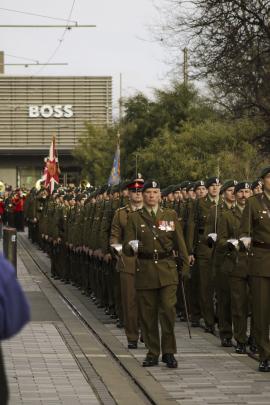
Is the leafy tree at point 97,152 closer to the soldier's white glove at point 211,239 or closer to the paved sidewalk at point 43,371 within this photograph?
the soldier's white glove at point 211,239

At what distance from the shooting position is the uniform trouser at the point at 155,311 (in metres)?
12.6

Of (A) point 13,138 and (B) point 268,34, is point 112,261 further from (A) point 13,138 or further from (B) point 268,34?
(A) point 13,138

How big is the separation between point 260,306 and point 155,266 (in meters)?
1.07

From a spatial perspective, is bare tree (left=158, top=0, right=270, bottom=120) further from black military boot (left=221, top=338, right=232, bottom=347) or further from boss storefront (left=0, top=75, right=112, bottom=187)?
boss storefront (left=0, top=75, right=112, bottom=187)

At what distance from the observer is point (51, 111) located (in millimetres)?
84312

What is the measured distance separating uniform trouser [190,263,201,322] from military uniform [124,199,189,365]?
14.1ft

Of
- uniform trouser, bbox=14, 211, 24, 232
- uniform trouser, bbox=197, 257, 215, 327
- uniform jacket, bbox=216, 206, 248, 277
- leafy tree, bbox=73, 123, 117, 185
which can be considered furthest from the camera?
leafy tree, bbox=73, 123, 117, 185

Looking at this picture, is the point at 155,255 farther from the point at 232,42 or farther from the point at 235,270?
the point at 232,42

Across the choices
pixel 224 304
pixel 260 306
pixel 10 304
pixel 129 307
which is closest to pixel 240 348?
pixel 224 304

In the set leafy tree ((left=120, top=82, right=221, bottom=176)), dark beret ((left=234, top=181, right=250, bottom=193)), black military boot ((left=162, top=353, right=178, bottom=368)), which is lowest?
black military boot ((left=162, top=353, right=178, bottom=368))

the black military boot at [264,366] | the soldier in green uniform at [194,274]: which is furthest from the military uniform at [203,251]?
the black military boot at [264,366]

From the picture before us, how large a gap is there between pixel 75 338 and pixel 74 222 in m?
9.11

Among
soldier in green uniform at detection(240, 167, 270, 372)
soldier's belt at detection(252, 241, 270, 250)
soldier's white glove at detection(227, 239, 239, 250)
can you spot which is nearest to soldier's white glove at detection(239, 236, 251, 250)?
soldier in green uniform at detection(240, 167, 270, 372)

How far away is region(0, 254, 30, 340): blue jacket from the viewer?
497 centimetres
